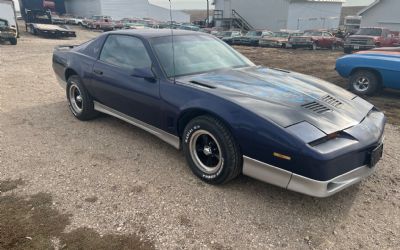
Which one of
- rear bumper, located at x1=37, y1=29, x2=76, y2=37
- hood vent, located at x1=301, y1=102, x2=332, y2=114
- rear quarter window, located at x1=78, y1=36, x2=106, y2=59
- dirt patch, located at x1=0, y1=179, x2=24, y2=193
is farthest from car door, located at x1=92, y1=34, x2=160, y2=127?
rear bumper, located at x1=37, y1=29, x2=76, y2=37

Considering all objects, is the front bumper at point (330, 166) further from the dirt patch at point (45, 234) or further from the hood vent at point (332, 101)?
the dirt patch at point (45, 234)

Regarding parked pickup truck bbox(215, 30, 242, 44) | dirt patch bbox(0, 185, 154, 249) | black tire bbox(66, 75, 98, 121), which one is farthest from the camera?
parked pickup truck bbox(215, 30, 242, 44)

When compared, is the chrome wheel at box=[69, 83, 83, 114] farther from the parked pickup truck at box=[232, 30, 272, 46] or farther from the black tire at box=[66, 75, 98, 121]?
the parked pickup truck at box=[232, 30, 272, 46]

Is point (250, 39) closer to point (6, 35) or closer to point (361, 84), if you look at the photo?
point (6, 35)

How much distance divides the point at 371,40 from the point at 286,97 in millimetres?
16492

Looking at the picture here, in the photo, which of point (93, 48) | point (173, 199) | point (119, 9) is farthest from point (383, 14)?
point (119, 9)

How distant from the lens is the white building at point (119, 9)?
4531 centimetres

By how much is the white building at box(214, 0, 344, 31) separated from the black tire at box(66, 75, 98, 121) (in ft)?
114

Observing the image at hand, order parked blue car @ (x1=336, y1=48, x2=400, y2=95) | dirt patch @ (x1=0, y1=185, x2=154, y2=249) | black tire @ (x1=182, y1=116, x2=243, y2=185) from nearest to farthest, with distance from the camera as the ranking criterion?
dirt patch @ (x1=0, y1=185, x2=154, y2=249) → black tire @ (x1=182, y1=116, x2=243, y2=185) → parked blue car @ (x1=336, y1=48, x2=400, y2=95)

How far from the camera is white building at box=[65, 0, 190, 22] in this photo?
45312mm

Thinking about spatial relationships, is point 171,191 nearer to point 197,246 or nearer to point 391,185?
point 197,246

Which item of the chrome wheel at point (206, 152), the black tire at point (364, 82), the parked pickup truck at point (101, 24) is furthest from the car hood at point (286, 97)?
the parked pickup truck at point (101, 24)

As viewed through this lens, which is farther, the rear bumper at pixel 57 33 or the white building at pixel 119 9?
the white building at pixel 119 9

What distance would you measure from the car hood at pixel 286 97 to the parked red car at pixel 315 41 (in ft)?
57.0
